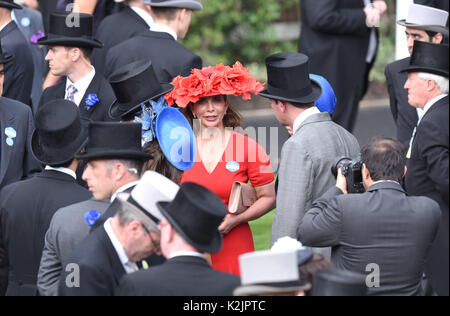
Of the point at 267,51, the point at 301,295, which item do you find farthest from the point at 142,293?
the point at 267,51

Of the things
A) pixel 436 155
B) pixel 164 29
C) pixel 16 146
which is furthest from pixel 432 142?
pixel 16 146

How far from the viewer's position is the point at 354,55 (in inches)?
334

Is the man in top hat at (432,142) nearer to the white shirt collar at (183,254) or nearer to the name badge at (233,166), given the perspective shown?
the name badge at (233,166)

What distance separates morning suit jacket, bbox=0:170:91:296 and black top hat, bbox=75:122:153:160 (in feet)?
1.00

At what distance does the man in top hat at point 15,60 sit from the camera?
22.5ft

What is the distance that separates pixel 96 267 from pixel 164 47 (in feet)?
8.84

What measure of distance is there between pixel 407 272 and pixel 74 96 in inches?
113

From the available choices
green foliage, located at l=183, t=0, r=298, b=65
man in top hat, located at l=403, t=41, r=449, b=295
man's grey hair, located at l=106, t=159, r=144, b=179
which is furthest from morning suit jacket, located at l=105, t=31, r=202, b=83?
green foliage, located at l=183, t=0, r=298, b=65

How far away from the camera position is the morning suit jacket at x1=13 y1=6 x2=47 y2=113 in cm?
777

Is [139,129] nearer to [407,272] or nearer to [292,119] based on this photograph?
[292,119]

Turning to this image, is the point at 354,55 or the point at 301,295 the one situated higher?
the point at 301,295

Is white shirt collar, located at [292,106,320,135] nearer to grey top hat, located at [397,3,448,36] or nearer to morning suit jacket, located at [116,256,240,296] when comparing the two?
grey top hat, located at [397,3,448,36]
